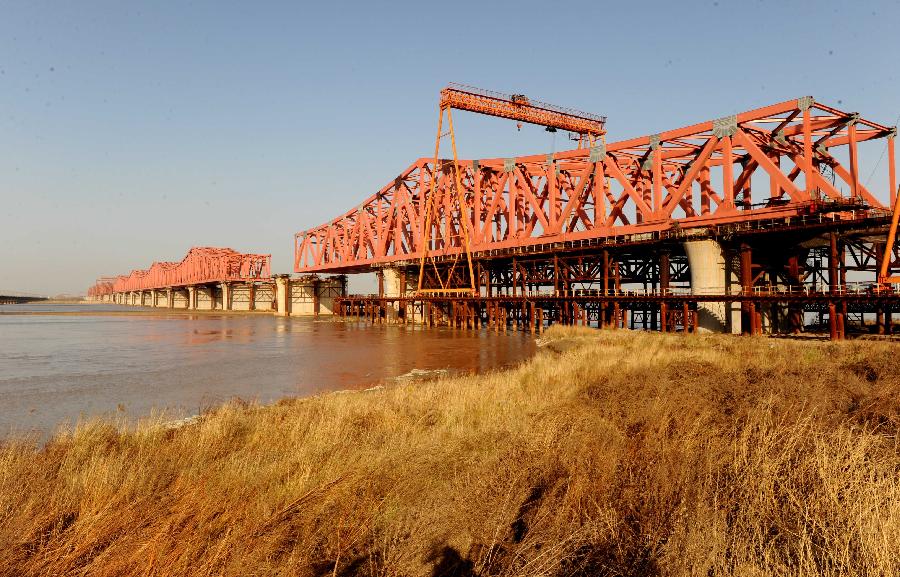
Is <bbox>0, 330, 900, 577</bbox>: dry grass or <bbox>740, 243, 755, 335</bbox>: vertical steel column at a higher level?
<bbox>740, 243, 755, 335</bbox>: vertical steel column

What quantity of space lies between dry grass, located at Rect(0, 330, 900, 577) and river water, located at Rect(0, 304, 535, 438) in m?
4.70

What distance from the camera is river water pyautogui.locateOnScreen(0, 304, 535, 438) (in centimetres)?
1494

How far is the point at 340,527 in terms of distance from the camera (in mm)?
4730

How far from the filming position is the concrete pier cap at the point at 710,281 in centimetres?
3077

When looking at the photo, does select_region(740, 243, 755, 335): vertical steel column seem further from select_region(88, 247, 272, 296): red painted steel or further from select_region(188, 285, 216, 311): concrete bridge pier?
select_region(188, 285, 216, 311): concrete bridge pier

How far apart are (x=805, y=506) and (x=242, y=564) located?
517 centimetres

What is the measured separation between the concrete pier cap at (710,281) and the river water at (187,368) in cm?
1168

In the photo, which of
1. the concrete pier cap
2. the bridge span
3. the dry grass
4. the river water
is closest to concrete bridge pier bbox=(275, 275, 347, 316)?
the bridge span

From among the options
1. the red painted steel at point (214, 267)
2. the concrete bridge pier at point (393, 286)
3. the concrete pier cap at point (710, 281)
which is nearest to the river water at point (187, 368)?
the concrete pier cap at point (710, 281)

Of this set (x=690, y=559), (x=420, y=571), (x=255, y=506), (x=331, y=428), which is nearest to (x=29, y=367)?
(x=331, y=428)

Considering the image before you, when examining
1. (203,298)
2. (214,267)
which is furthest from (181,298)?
(214,267)

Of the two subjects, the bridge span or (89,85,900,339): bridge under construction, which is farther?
the bridge span

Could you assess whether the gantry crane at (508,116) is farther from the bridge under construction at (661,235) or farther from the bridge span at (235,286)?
the bridge span at (235,286)

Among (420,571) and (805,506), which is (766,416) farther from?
(420,571)
